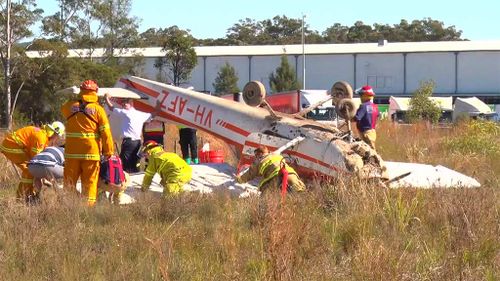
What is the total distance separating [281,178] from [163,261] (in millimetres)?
3723

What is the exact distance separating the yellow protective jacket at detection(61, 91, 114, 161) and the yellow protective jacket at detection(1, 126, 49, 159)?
0.69 meters

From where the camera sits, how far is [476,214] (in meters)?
6.67

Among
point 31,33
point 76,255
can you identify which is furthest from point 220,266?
point 31,33

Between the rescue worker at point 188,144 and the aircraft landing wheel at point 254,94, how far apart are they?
74.5 inches

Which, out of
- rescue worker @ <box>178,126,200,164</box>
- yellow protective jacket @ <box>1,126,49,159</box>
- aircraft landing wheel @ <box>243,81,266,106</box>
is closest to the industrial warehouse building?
rescue worker @ <box>178,126,200,164</box>

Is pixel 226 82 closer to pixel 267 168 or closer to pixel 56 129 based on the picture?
pixel 56 129

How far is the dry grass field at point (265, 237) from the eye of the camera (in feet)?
17.5

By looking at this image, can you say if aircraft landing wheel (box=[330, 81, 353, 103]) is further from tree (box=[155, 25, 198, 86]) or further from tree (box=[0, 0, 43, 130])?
tree (box=[155, 25, 198, 86])

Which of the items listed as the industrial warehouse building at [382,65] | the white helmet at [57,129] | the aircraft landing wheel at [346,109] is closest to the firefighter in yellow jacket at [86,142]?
the white helmet at [57,129]

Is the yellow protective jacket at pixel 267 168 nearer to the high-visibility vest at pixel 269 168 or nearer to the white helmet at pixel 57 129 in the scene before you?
the high-visibility vest at pixel 269 168

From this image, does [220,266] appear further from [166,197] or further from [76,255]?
[166,197]

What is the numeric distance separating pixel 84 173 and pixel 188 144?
5191 mm

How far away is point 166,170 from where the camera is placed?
31.2 ft

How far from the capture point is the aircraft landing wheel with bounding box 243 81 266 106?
11920 millimetres
